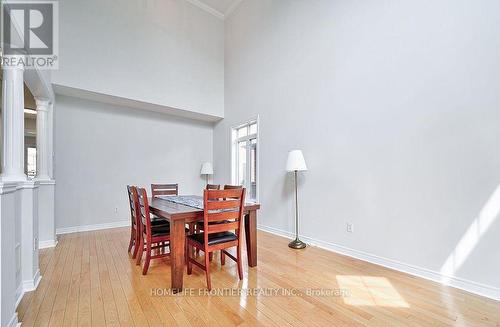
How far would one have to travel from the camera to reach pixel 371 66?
2904 millimetres

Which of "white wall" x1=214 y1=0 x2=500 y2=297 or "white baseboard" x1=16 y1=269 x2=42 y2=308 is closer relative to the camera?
"white baseboard" x1=16 y1=269 x2=42 y2=308

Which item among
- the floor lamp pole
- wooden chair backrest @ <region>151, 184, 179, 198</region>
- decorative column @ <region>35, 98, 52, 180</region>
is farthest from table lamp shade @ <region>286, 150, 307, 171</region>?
decorative column @ <region>35, 98, 52, 180</region>

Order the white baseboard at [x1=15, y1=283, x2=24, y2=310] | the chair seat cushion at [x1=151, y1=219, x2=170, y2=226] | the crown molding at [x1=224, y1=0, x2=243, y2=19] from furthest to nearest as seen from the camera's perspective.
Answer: the crown molding at [x1=224, y1=0, x2=243, y2=19], the chair seat cushion at [x1=151, y1=219, x2=170, y2=226], the white baseboard at [x1=15, y1=283, x2=24, y2=310]

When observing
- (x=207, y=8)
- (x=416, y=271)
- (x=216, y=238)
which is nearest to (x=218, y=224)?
(x=216, y=238)

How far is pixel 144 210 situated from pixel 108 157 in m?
2.82

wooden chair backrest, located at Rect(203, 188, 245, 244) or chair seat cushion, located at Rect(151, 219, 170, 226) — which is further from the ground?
wooden chair backrest, located at Rect(203, 188, 245, 244)

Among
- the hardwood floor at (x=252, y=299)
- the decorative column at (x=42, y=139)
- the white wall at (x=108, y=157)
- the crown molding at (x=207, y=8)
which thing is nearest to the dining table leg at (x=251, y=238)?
the hardwood floor at (x=252, y=299)

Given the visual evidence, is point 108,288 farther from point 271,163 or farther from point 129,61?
point 129,61

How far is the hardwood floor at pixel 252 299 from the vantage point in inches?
68.1

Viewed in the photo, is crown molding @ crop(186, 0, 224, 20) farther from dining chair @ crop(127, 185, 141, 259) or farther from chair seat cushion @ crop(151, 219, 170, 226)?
chair seat cushion @ crop(151, 219, 170, 226)

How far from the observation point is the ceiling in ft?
17.6

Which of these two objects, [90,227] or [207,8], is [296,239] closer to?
[90,227]

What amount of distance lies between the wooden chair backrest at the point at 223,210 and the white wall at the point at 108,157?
3360 mm

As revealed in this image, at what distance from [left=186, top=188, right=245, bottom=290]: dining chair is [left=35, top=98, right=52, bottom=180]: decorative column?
2.67m
